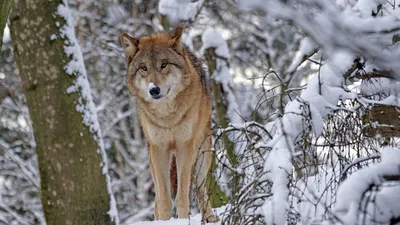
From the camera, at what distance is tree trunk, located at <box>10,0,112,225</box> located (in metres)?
5.21

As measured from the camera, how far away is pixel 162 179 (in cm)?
700

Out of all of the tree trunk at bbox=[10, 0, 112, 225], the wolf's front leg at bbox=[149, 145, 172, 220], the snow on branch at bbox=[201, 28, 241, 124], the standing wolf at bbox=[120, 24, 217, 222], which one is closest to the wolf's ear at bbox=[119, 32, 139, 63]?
the standing wolf at bbox=[120, 24, 217, 222]

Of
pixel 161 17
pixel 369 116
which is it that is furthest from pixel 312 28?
pixel 161 17

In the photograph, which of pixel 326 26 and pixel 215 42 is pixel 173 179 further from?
pixel 326 26

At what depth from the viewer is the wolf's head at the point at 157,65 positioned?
7.05 meters

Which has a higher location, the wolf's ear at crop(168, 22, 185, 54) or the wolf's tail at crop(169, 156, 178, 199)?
the wolf's ear at crop(168, 22, 185, 54)

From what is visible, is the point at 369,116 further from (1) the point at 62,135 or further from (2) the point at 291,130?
(1) the point at 62,135

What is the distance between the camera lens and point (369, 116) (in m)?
4.35

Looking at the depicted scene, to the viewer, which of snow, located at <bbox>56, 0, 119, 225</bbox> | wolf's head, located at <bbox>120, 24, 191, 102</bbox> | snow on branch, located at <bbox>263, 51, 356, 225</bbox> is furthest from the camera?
wolf's head, located at <bbox>120, 24, 191, 102</bbox>

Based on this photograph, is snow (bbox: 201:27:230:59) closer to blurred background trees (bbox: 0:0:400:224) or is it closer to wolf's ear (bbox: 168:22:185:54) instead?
blurred background trees (bbox: 0:0:400:224)

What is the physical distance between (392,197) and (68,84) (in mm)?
2801

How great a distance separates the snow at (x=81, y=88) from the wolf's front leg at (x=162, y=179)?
1.52m

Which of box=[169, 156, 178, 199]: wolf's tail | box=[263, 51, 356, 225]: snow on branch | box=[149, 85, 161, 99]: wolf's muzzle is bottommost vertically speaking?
box=[169, 156, 178, 199]: wolf's tail

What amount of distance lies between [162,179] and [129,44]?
1.42 metres
